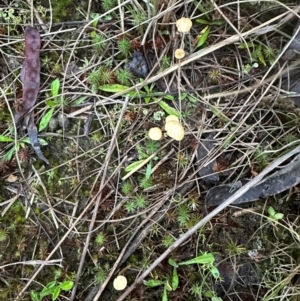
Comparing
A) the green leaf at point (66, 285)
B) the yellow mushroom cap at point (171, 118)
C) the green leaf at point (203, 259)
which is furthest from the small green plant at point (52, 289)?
the yellow mushroom cap at point (171, 118)

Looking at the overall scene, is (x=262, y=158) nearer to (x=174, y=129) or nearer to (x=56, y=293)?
(x=174, y=129)

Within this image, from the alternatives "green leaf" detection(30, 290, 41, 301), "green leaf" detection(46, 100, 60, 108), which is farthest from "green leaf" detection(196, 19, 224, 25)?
"green leaf" detection(30, 290, 41, 301)

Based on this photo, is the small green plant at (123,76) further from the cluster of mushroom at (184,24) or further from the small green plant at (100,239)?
the small green plant at (100,239)

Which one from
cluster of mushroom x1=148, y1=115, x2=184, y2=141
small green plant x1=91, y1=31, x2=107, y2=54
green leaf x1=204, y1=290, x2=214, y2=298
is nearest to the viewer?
cluster of mushroom x1=148, y1=115, x2=184, y2=141

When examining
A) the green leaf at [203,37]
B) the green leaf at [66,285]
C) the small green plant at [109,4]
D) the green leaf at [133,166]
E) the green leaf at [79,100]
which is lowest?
the green leaf at [66,285]

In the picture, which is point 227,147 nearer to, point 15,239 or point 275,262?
point 275,262

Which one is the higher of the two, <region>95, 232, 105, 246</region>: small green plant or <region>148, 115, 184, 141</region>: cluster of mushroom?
<region>148, 115, 184, 141</region>: cluster of mushroom

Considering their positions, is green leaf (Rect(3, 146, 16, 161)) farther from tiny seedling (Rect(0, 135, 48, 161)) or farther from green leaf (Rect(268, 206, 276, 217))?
green leaf (Rect(268, 206, 276, 217))
